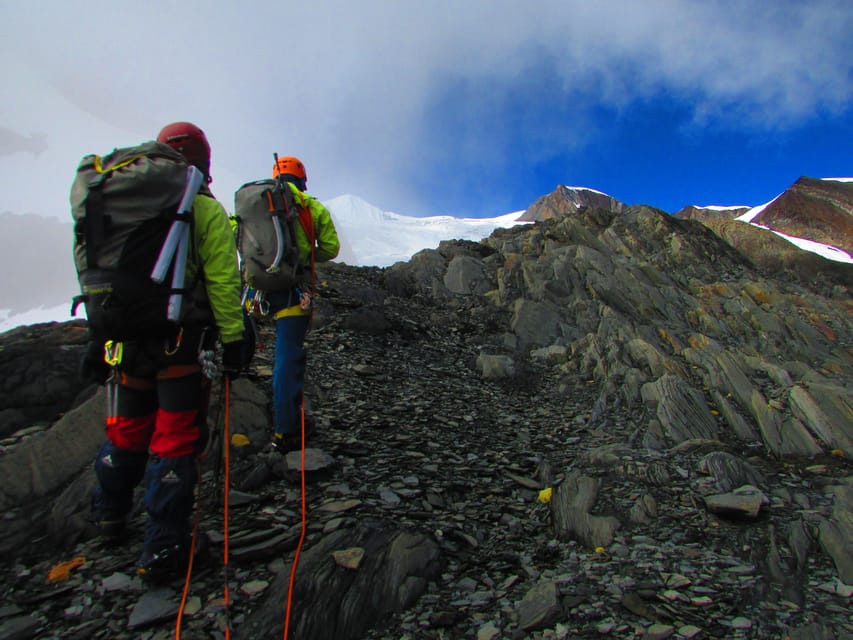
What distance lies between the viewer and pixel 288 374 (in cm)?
538

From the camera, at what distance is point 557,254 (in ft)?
55.8

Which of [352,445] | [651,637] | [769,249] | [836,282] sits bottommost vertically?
[651,637]

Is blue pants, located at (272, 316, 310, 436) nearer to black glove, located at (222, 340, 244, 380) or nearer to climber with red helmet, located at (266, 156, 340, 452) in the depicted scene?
climber with red helmet, located at (266, 156, 340, 452)

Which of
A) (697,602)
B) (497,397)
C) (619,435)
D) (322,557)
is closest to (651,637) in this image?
(697,602)

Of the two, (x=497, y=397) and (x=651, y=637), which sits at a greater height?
(x=497, y=397)

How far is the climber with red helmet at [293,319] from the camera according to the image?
17.7 ft

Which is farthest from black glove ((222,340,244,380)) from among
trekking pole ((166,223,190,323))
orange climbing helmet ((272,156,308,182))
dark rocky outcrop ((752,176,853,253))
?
dark rocky outcrop ((752,176,853,253))

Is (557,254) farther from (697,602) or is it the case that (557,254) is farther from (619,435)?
(697,602)

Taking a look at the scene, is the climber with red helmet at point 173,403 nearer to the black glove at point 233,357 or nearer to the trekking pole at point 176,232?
the black glove at point 233,357

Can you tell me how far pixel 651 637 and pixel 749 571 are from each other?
4.57 feet

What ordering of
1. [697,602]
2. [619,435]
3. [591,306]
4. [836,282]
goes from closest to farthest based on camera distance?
[697,602] → [619,435] → [591,306] → [836,282]

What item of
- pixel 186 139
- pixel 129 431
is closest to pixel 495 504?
pixel 129 431

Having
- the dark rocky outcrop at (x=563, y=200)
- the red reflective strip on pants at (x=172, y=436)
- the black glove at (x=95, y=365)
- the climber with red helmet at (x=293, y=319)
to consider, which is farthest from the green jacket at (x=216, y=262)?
the dark rocky outcrop at (x=563, y=200)

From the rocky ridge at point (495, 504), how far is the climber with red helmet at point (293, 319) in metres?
0.44
